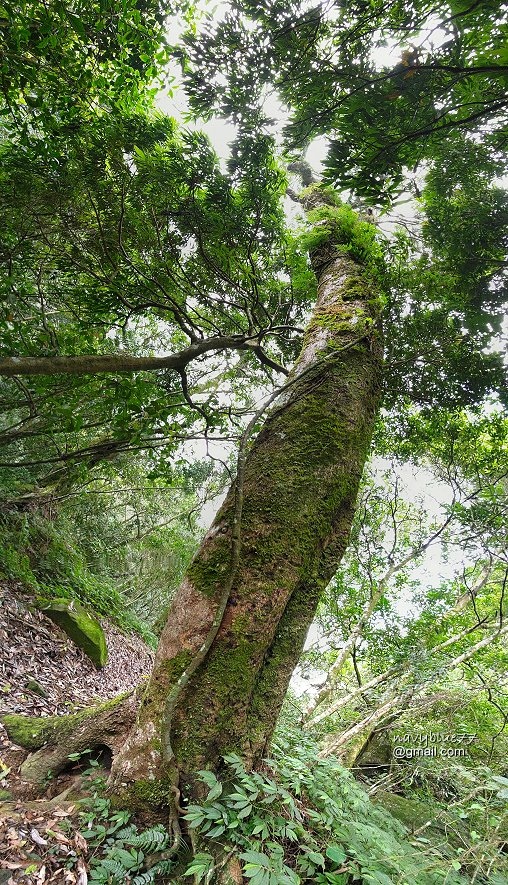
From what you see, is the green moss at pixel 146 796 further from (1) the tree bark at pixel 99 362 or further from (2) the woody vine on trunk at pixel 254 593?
(1) the tree bark at pixel 99 362

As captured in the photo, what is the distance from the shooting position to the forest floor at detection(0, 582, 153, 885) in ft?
5.76

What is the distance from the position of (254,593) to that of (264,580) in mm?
89

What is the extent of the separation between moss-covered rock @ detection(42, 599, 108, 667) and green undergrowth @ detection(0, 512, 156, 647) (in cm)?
19

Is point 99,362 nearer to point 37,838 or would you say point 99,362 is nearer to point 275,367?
point 275,367

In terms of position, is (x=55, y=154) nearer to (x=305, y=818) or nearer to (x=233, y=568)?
(x=233, y=568)

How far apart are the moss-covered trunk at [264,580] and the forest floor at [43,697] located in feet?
1.07

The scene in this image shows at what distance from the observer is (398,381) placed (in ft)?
16.8

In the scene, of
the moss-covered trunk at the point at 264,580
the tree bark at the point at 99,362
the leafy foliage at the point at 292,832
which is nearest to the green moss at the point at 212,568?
the moss-covered trunk at the point at 264,580

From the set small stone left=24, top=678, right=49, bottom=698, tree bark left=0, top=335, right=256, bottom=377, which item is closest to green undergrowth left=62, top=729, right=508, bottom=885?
tree bark left=0, top=335, right=256, bottom=377

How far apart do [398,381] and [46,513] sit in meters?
6.66

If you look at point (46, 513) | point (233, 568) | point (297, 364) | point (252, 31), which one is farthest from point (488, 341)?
point (46, 513)

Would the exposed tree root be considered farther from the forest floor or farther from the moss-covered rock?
the moss-covered rock

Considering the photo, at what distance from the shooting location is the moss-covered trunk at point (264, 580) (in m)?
1.98

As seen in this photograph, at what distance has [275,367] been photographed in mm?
4379
